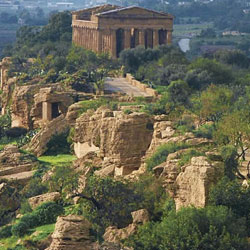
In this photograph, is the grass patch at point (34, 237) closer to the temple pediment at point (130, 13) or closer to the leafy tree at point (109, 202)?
the leafy tree at point (109, 202)

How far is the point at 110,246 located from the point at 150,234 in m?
1.36

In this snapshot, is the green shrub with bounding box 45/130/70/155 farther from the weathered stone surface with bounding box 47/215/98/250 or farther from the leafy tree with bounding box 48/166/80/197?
the weathered stone surface with bounding box 47/215/98/250

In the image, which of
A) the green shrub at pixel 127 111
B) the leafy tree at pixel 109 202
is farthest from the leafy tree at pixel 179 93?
the leafy tree at pixel 109 202

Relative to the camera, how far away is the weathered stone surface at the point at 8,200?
116 feet

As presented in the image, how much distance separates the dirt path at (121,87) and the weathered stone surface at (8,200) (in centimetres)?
1801

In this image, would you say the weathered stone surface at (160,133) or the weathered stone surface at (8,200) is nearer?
the weathered stone surface at (8,200)

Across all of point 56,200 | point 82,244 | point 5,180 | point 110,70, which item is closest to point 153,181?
point 56,200

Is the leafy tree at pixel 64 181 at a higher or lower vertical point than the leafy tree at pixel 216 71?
higher

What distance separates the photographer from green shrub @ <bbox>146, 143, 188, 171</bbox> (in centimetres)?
3360

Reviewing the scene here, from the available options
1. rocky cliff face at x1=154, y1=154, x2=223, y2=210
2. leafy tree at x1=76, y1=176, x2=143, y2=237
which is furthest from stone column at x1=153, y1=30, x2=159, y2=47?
rocky cliff face at x1=154, y1=154, x2=223, y2=210

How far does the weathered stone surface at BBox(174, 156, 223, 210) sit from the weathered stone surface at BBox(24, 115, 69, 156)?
661 inches

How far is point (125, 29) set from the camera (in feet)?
268

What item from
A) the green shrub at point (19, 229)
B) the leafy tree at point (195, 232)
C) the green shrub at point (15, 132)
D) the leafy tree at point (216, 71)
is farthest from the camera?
the leafy tree at point (216, 71)

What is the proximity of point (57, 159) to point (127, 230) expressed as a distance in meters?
15.9
